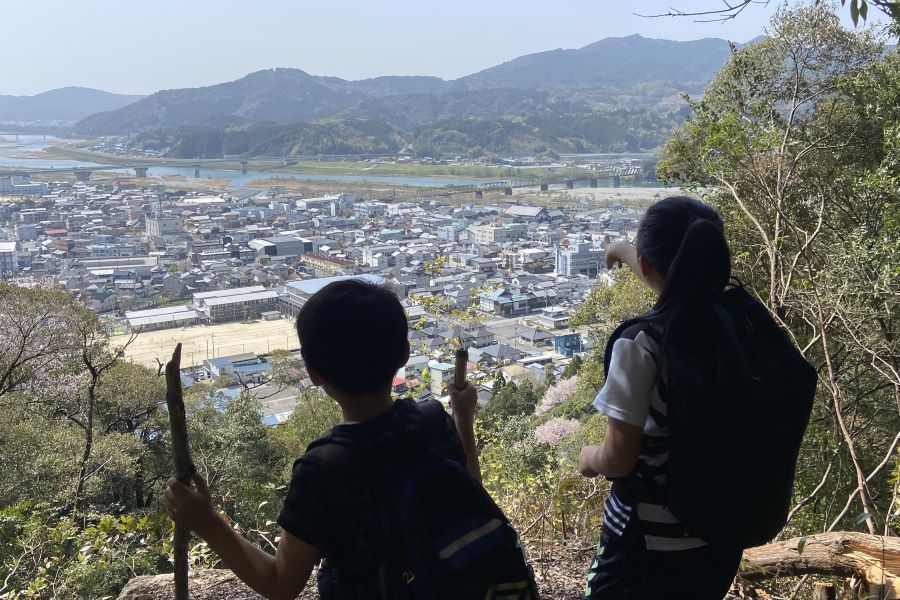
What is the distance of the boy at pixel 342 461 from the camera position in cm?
79

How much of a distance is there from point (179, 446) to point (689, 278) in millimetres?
633

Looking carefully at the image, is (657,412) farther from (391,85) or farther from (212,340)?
(391,85)

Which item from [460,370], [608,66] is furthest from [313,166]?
[460,370]

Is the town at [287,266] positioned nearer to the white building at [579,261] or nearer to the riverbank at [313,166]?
the white building at [579,261]

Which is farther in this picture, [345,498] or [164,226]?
[164,226]

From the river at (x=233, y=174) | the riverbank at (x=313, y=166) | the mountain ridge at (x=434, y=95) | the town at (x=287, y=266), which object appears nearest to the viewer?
the town at (x=287, y=266)

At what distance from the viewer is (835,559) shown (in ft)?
5.46

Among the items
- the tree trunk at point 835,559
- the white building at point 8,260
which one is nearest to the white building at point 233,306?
the white building at point 8,260

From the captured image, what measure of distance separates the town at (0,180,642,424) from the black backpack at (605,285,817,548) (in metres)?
0.92

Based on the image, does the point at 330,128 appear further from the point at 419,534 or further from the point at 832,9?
the point at 419,534

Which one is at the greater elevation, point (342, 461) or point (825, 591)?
point (342, 461)

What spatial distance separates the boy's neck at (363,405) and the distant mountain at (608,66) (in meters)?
75.8

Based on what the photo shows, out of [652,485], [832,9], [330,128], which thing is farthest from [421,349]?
[330,128]

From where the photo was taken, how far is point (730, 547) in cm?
93
